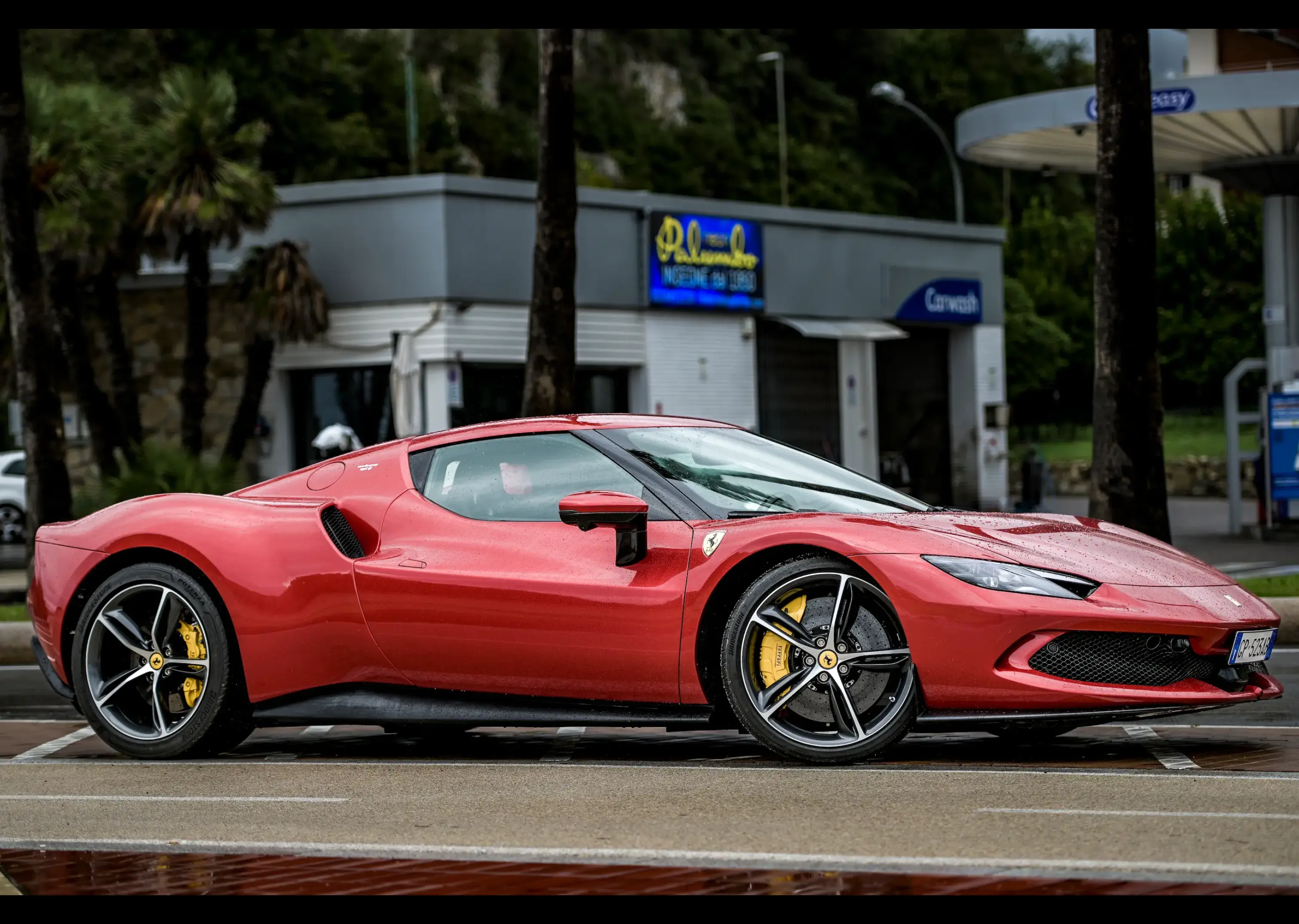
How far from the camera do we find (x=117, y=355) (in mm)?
23297

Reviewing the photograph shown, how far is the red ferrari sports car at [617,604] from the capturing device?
5.77 meters

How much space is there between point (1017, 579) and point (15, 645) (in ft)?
27.0

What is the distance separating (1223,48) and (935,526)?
50196mm

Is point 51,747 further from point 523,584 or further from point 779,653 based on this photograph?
point 779,653

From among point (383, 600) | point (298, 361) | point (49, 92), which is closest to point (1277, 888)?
point (383, 600)

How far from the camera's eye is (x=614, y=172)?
229 feet

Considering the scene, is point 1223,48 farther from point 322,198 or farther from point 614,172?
point 322,198

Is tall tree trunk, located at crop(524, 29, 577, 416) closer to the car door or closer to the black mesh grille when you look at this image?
the car door

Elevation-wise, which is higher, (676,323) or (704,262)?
(704,262)

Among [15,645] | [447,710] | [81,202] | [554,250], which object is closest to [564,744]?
[447,710]

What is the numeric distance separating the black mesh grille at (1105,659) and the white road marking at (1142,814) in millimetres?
827

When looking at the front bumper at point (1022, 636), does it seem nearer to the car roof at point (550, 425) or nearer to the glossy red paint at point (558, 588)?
the glossy red paint at point (558, 588)

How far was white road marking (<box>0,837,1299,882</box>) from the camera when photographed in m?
4.14

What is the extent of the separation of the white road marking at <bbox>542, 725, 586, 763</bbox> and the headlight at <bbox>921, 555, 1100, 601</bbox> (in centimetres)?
142
